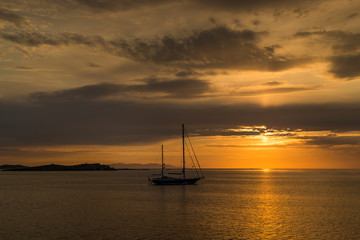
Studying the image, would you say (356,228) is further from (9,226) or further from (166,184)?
(166,184)

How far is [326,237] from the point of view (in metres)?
41.7

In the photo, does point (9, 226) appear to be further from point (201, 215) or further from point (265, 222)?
point (265, 222)

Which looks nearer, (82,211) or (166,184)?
(82,211)

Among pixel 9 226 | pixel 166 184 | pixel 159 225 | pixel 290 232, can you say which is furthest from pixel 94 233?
pixel 166 184

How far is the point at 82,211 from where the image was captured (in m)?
62.2

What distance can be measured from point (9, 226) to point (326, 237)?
42.0m

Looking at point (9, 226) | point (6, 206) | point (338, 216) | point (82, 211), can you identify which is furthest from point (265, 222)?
point (6, 206)

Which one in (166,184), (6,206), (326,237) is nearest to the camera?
(326,237)

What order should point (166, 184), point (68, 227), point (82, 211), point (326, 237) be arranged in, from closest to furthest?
point (326, 237)
point (68, 227)
point (82, 211)
point (166, 184)

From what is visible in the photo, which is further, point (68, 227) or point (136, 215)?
point (136, 215)

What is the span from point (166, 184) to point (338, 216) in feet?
272

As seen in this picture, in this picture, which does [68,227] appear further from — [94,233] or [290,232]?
[290,232]

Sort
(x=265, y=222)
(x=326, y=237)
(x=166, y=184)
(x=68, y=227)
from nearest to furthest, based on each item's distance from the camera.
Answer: (x=326, y=237), (x=68, y=227), (x=265, y=222), (x=166, y=184)

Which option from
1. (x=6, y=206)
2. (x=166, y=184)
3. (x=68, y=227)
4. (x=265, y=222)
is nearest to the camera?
(x=68, y=227)
